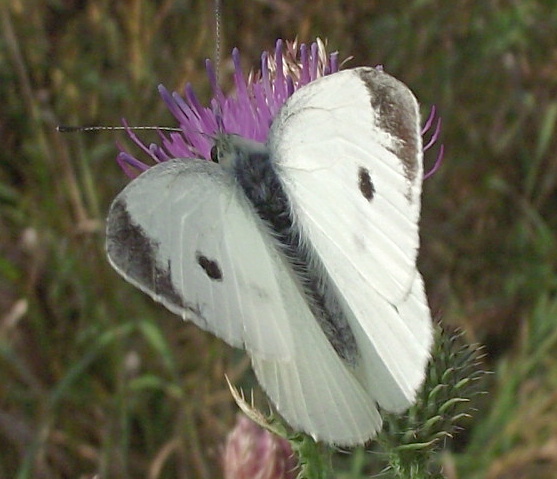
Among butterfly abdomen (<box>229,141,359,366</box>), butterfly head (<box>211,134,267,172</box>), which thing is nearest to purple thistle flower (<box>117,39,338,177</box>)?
butterfly head (<box>211,134,267,172</box>)

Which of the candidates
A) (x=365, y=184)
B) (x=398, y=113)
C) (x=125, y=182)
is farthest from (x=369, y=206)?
(x=125, y=182)

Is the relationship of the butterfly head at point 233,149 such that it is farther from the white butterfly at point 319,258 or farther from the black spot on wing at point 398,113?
the black spot on wing at point 398,113

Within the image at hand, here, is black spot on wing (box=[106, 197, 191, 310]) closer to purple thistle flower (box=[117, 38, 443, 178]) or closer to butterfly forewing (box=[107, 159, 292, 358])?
butterfly forewing (box=[107, 159, 292, 358])

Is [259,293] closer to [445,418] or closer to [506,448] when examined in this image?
[445,418]

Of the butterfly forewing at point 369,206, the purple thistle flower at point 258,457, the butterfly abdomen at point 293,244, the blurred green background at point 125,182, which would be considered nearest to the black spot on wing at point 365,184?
the butterfly forewing at point 369,206

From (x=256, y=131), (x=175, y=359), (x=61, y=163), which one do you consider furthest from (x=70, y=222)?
(x=256, y=131)

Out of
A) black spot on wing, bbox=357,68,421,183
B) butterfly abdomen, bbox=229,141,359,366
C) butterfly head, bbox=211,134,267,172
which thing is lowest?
butterfly abdomen, bbox=229,141,359,366

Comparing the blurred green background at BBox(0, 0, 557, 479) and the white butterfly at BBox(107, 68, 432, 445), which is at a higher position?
the white butterfly at BBox(107, 68, 432, 445)
